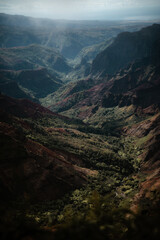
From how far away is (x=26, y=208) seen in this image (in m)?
61.9

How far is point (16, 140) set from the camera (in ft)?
272

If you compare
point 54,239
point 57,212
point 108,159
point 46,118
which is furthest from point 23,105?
point 54,239

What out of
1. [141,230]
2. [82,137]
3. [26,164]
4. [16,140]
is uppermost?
[141,230]

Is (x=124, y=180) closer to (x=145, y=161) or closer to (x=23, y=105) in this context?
(x=145, y=161)

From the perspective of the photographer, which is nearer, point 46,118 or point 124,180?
point 124,180

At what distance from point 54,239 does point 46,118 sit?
555 feet

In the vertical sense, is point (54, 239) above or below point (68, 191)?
above

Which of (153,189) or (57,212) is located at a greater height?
(153,189)

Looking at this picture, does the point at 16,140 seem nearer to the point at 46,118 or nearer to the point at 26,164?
the point at 26,164

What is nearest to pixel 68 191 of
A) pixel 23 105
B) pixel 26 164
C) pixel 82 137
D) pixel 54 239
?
pixel 26 164

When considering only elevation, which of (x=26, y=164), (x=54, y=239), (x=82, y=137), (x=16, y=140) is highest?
(x=54, y=239)

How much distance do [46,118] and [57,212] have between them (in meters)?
130

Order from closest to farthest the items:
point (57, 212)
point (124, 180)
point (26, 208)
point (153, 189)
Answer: point (26, 208) < point (57, 212) < point (153, 189) < point (124, 180)

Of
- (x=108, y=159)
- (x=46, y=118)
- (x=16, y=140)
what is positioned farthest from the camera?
(x=46, y=118)
